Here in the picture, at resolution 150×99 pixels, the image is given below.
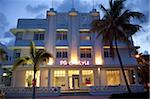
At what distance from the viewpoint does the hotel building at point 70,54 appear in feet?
92.6

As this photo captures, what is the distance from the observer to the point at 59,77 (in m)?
28.9

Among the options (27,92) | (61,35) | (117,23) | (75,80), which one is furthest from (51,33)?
(117,23)

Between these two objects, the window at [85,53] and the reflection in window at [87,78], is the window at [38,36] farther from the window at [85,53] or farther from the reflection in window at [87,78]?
the reflection in window at [87,78]

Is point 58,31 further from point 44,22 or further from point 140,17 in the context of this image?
point 140,17

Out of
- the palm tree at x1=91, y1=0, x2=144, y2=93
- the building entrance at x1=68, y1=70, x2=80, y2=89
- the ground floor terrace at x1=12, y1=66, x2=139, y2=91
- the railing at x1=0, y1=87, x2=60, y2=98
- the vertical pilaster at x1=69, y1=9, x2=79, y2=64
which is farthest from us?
the vertical pilaster at x1=69, y1=9, x2=79, y2=64

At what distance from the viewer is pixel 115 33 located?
21125 mm

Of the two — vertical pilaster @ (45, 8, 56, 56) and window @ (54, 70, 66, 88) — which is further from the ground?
vertical pilaster @ (45, 8, 56, 56)

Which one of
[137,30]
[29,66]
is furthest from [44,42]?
[137,30]

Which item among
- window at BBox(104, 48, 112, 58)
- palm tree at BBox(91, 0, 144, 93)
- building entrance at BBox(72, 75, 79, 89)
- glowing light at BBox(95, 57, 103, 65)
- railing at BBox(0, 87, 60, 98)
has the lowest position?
railing at BBox(0, 87, 60, 98)

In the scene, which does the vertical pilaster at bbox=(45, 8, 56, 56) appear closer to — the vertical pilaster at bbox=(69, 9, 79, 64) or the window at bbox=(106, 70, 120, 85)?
the vertical pilaster at bbox=(69, 9, 79, 64)

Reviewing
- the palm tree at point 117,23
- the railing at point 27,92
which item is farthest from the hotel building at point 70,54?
the palm tree at point 117,23

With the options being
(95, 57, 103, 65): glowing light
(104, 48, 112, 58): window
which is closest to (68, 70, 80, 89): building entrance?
(95, 57, 103, 65): glowing light

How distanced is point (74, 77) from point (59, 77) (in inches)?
81.3

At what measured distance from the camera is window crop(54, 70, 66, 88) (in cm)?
2879
